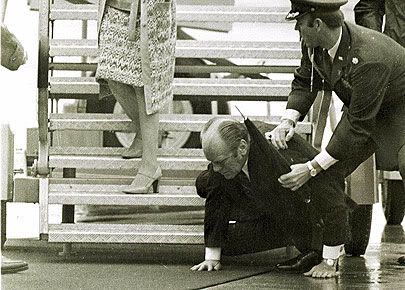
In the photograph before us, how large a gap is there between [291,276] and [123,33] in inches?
58.3

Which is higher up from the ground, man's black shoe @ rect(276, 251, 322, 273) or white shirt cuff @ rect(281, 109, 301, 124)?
white shirt cuff @ rect(281, 109, 301, 124)

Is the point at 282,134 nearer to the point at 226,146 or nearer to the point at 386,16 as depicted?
the point at 226,146

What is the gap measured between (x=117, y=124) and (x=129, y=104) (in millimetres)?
267

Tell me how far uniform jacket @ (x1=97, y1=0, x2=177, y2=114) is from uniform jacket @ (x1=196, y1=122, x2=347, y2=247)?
55 cm

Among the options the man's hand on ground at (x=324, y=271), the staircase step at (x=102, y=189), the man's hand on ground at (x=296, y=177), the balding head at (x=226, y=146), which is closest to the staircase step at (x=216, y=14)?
the staircase step at (x=102, y=189)

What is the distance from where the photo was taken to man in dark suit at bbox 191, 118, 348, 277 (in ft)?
15.9

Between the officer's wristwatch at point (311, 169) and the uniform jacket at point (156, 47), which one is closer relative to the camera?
the officer's wristwatch at point (311, 169)

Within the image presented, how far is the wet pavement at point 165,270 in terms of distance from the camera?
4.59 meters

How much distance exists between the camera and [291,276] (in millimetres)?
4957

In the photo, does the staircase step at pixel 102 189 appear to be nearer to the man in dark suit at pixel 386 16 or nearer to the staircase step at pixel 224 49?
the staircase step at pixel 224 49

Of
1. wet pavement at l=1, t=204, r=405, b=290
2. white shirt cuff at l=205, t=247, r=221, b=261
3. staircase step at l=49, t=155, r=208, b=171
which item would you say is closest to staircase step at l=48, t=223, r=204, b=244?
wet pavement at l=1, t=204, r=405, b=290

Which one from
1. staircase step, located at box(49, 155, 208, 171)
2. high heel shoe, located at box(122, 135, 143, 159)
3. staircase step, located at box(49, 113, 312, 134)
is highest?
staircase step, located at box(49, 113, 312, 134)

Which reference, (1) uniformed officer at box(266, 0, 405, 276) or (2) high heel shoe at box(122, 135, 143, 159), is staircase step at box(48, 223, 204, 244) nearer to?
(2) high heel shoe at box(122, 135, 143, 159)

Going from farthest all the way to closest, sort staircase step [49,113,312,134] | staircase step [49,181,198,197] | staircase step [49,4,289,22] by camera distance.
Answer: staircase step [49,4,289,22], staircase step [49,113,312,134], staircase step [49,181,198,197]
